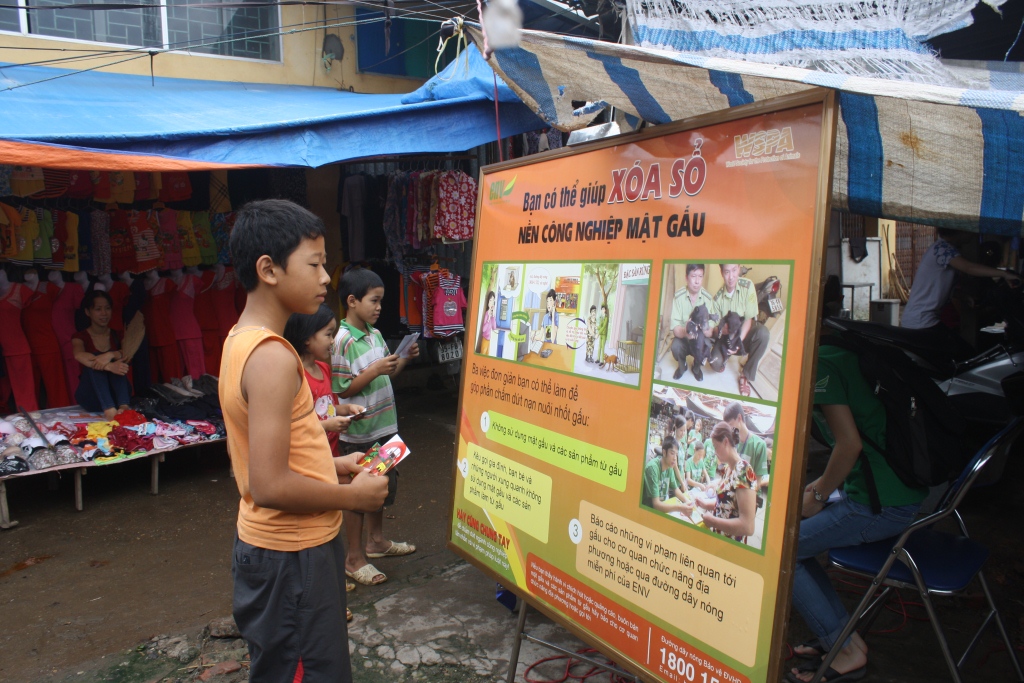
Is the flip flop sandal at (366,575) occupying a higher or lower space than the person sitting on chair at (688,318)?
lower

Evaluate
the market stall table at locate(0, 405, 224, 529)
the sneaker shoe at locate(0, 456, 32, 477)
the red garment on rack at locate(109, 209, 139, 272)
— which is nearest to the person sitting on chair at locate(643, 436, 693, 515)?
the market stall table at locate(0, 405, 224, 529)

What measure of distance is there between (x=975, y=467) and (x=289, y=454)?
2.21 m

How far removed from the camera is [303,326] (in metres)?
2.97

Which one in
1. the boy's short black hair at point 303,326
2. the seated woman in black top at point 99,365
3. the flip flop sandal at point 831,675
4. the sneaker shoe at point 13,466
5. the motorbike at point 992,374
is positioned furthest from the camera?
the seated woman in black top at point 99,365

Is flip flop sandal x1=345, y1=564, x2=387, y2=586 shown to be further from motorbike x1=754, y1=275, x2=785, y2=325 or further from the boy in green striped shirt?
motorbike x1=754, y1=275, x2=785, y2=325

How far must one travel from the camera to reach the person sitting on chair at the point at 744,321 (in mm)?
1744

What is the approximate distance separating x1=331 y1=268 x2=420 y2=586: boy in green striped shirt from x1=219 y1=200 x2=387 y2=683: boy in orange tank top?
5.64 feet

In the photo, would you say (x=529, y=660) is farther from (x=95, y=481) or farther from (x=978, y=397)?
(x=95, y=481)

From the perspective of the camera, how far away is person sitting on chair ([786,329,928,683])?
98.3 inches

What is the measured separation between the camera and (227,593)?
3.79m

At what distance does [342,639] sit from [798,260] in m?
1.48

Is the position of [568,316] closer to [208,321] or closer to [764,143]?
[764,143]

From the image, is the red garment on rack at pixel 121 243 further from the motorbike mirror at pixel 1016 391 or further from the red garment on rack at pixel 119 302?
the motorbike mirror at pixel 1016 391

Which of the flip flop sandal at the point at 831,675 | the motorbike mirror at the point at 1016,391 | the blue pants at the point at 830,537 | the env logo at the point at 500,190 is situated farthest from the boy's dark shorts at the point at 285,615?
the motorbike mirror at the point at 1016,391
